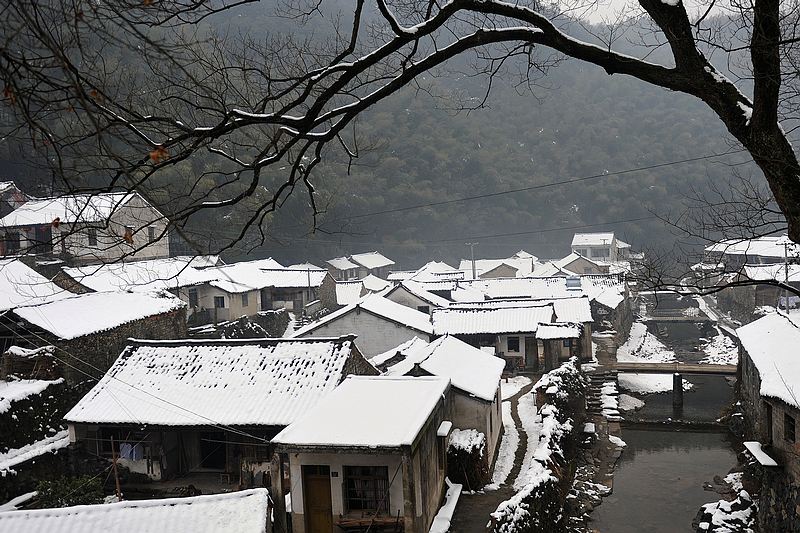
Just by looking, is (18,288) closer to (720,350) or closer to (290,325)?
(290,325)

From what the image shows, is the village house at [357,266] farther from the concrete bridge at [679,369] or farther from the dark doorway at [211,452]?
the dark doorway at [211,452]

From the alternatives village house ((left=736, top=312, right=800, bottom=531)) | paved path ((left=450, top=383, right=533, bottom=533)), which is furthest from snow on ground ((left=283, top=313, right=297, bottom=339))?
village house ((left=736, top=312, right=800, bottom=531))

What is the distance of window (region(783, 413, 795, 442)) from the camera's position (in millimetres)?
16031

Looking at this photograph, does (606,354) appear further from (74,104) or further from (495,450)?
(74,104)

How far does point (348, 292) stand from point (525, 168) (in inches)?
1690

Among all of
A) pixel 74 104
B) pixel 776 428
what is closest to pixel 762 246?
pixel 776 428

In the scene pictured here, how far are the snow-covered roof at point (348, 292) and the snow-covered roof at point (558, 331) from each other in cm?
1903

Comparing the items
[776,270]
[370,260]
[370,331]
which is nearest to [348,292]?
[370,331]

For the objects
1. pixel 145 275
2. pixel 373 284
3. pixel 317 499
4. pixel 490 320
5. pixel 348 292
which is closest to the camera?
pixel 317 499

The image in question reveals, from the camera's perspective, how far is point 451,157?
80.2m

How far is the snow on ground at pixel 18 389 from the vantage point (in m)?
17.8

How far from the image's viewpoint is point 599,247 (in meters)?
69.2

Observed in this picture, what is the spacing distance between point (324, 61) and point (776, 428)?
1632cm

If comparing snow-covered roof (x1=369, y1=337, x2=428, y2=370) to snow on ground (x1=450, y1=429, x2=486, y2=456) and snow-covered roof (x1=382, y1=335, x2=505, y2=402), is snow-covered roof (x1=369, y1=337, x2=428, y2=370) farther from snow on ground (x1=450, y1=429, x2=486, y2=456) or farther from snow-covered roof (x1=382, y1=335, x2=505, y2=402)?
snow on ground (x1=450, y1=429, x2=486, y2=456)
